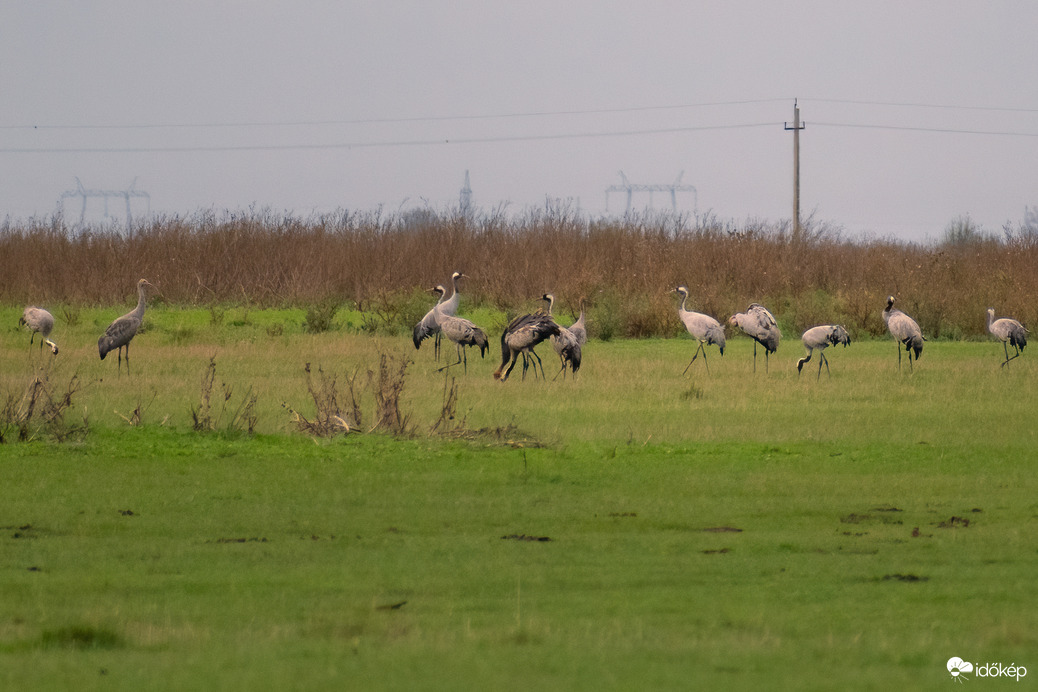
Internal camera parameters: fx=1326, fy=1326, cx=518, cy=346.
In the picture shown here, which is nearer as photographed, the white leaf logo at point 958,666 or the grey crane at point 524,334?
the white leaf logo at point 958,666

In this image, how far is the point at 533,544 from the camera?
25.5 ft

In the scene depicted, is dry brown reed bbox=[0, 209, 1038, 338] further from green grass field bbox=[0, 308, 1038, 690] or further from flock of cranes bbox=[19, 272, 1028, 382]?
green grass field bbox=[0, 308, 1038, 690]

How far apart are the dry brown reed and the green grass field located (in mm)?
14517

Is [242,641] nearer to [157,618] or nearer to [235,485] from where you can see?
[157,618]

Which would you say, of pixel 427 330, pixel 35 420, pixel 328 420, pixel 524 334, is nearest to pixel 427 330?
pixel 427 330

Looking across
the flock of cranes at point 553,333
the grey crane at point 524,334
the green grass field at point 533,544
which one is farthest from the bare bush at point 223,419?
the grey crane at point 524,334

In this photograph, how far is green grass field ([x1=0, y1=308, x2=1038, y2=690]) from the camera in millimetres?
5047

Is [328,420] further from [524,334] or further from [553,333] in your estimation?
[553,333]

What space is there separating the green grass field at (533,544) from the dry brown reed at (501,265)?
14.5 metres

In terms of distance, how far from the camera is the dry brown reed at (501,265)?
30.7m

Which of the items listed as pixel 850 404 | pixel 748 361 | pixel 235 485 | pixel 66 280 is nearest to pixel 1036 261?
pixel 748 361

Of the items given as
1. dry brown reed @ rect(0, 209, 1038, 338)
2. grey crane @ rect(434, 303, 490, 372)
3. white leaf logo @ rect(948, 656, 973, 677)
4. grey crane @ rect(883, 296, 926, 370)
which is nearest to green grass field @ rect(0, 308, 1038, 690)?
white leaf logo @ rect(948, 656, 973, 677)

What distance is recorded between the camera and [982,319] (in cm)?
2756

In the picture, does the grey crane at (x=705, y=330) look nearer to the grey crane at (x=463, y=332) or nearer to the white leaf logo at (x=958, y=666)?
the grey crane at (x=463, y=332)
